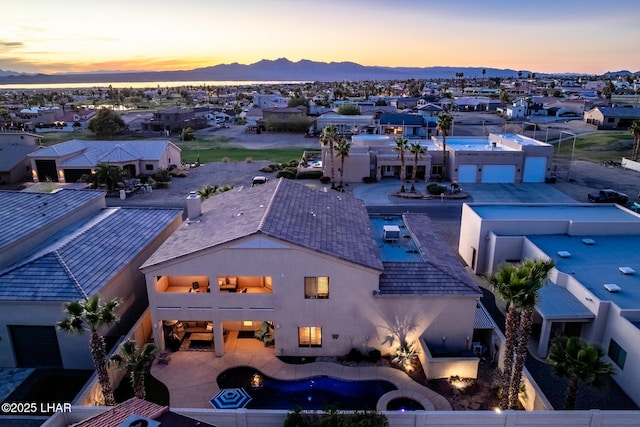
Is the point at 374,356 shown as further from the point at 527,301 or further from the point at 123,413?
the point at 123,413

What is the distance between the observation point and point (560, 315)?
24531 millimetres

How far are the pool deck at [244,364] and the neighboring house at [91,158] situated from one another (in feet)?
161

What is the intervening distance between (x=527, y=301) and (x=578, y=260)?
49.9ft

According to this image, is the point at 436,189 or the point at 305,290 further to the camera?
the point at 436,189

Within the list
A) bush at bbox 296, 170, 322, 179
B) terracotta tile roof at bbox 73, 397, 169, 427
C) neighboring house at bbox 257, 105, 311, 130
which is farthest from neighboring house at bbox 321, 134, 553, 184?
terracotta tile roof at bbox 73, 397, 169, 427

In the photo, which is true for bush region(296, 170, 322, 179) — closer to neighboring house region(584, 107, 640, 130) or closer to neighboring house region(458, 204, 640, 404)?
neighboring house region(458, 204, 640, 404)

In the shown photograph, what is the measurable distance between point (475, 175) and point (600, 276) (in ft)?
126

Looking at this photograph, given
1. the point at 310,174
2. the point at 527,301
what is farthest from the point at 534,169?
the point at 527,301

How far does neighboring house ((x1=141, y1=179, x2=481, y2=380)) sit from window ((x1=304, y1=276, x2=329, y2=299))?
59 mm

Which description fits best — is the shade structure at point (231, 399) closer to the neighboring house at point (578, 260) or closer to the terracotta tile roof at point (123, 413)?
the terracotta tile roof at point (123, 413)

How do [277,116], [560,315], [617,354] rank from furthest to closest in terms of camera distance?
[277,116]
[560,315]
[617,354]

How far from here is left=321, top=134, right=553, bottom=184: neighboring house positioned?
6306 cm

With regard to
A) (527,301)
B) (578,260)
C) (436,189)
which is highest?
(527,301)

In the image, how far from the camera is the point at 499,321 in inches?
1134
